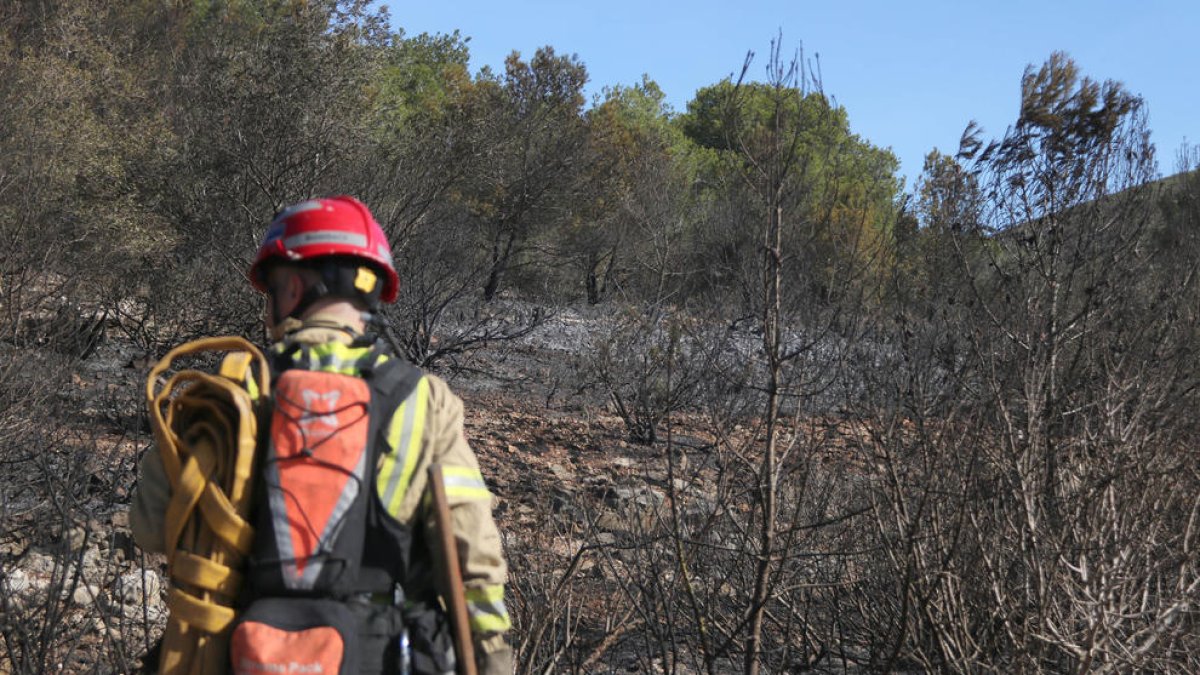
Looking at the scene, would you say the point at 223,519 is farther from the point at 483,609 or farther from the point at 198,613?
the point at 483,609

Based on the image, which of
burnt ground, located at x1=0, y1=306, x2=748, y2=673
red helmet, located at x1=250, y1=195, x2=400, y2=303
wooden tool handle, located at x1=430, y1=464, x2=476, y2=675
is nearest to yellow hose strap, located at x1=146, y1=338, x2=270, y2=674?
red helmet, located at x1=250, y1=195, x2=400, y2=303

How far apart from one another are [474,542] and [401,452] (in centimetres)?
22

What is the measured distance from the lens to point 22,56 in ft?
59.6

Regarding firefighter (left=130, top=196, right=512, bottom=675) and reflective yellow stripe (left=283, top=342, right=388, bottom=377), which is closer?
firefighter (left=130, top=196, right=512, bottom=675)

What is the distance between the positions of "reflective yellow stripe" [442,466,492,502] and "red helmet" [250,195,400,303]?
0.45 metres

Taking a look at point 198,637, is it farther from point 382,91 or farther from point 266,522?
point 382,91

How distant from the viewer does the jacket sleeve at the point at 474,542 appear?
2195 millimetres

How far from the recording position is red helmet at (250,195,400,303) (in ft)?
7.34

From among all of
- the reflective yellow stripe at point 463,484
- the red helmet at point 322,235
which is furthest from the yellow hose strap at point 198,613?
the red helmet at point 322,235

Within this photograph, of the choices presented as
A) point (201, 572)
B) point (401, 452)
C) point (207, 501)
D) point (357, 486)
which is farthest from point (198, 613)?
point (401, 452)

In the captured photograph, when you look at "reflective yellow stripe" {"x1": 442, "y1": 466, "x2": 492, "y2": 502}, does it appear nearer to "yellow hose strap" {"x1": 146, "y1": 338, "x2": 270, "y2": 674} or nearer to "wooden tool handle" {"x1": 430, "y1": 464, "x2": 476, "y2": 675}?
"wooden tool handle" {"x1": 430, "y1": 464, "x2": 476, "y2": 675}

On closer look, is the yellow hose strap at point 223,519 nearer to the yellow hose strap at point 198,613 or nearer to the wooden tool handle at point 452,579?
the yellow hose strap at point 198,613

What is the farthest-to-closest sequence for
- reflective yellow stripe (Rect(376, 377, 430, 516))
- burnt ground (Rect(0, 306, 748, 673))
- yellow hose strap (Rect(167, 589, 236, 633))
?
burnt ground (Rect(0, 306, 748, 673))
reflective yellow stripe (Rect(376, 377, 430, 516))
yellow hose strap (Rect(167, 589, 236, 633))

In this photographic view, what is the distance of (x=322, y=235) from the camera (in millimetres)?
2234
